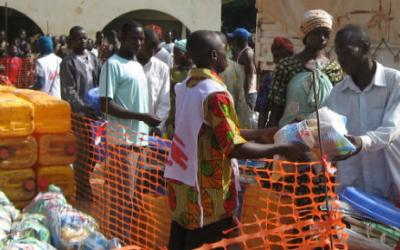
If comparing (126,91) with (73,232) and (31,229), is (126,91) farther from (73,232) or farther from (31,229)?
(31,229)

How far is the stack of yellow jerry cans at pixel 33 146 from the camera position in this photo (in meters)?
4.80

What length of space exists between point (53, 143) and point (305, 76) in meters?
2.15

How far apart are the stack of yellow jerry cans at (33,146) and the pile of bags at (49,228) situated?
301mm

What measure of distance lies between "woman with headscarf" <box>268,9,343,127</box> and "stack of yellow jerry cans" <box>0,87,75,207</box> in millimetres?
1791

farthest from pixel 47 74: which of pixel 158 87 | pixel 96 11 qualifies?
pixel 96 11

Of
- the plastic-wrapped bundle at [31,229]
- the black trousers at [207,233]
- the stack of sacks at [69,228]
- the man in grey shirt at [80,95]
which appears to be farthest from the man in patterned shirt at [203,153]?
the man in grey shirt at [80,95]

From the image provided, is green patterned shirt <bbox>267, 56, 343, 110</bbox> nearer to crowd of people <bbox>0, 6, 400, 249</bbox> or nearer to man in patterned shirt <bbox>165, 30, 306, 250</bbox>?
crowd of people <bbox>0, 6, 400, 249</bbox>

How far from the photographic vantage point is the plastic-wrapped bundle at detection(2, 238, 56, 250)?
11.9ft

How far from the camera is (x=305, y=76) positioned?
13.8 feet

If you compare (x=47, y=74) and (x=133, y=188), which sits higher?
(x=47, y=74)

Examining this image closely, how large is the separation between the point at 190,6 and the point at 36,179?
62.8 ft

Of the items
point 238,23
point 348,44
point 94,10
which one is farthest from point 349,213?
point 238,23

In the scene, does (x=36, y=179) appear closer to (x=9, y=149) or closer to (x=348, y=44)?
(x=9, y=149)

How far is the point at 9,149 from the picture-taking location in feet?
15.8
